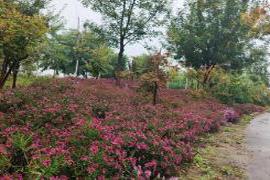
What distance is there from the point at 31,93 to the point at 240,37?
17793mm

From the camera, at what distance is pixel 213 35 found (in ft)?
83.7

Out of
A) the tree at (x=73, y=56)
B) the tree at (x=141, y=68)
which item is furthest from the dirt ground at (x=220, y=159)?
the tree at (x=73, y=56)

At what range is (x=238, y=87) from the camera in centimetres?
2678

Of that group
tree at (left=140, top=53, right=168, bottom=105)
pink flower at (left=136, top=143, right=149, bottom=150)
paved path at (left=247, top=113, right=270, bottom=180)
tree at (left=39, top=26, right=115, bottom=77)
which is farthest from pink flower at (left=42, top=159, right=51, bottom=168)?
tree at (left=39, top=26, right=115, bottom=77)

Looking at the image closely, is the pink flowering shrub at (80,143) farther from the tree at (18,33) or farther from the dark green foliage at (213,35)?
the dark green foliage at (213,35)

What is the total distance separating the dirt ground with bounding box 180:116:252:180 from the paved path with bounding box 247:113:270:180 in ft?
0.45

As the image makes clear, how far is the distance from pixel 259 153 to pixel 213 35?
53.8 feet

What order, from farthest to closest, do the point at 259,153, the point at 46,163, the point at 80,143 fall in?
the point at 259,153, the point at 80,143, the point at 46,163

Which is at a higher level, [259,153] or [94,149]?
[94,149]

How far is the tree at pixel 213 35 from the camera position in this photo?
2533 cm

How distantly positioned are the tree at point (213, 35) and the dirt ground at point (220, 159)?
13452 millimetres

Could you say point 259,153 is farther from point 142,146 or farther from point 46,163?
point 46,163

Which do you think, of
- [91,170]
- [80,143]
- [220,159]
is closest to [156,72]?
[220,159]

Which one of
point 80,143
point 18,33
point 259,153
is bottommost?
point 259,153
